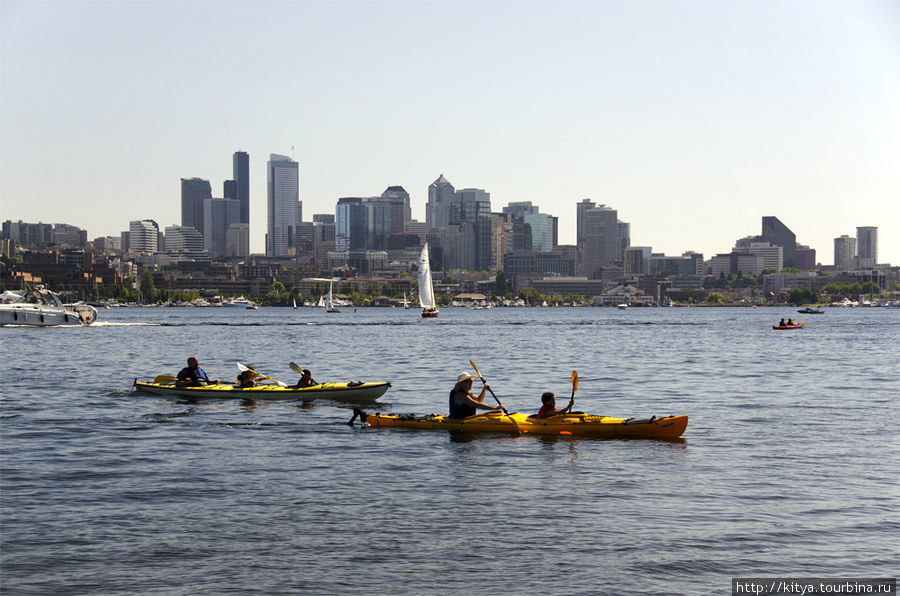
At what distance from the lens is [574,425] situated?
27141 mm

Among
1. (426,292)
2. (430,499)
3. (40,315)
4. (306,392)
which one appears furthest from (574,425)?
(426,292)

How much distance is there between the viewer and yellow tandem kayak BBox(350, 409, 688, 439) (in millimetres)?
26844

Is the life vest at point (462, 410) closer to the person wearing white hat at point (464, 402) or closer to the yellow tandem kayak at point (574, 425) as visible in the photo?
the person wearing white hat at point (464, 402)

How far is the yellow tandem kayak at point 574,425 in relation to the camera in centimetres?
2684

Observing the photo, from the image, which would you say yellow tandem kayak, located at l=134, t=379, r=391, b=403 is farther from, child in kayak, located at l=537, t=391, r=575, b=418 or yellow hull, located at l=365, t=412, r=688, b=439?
child in kayak, located at l=537, t=391, r=575, b=418

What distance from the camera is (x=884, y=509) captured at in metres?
18.8

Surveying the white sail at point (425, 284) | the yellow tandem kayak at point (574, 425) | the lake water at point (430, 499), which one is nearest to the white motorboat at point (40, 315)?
the white sail at point (425, 284)

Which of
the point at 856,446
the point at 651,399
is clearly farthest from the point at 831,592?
the point at 651,399

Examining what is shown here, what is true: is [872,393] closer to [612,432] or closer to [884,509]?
[612,432]

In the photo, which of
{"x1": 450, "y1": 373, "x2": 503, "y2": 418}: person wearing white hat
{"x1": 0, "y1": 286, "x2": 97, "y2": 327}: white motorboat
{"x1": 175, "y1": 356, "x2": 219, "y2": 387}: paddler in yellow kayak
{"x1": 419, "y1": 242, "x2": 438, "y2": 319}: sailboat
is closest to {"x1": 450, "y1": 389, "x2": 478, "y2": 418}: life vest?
{"x1": 450, "y1": 373, "x2": 503, "y2": 418}: person wearing white hat

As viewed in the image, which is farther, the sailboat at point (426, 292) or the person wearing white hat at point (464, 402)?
the sailboat at point (426, 292)

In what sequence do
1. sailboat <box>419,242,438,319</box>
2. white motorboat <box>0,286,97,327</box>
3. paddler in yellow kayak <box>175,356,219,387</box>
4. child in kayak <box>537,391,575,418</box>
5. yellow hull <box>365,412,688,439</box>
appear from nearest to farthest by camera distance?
yellow hull <box>365,412,688,439</box> → child in kayak <box>537,391,575,418</box> → paddler in yellow kayak <box>175,356,219,387</box> → white motorboat <box>0,286,97,327</box> → sailboat <box>419,242,438,319</box>

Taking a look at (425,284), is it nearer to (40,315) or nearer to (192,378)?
(40,315)

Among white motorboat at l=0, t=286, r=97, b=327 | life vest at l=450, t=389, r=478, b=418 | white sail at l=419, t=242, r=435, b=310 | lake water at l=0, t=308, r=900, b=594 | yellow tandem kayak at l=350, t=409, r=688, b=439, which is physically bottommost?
lake water at l=0, t=308, r=900, b=594
